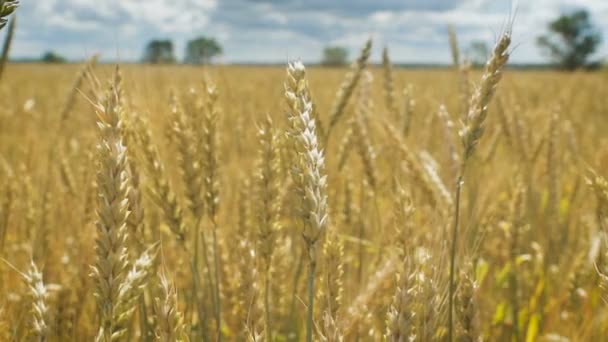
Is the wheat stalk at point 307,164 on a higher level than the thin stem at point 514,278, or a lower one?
higher

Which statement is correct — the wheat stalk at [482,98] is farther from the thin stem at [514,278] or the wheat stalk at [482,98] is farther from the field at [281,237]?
the thin stem at [514,278]

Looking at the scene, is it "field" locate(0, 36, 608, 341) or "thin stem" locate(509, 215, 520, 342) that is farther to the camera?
"thin stem" locate(509, 215, 520, 342)

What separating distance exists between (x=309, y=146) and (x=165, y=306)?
273 mm

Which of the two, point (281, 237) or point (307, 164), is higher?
point (307, 164)

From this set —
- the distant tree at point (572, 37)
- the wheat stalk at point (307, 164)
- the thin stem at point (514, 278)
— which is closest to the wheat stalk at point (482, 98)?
the wheat stalk at point (307, 164)

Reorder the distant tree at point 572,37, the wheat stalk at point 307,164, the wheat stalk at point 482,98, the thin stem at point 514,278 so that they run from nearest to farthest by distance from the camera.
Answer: the wheat stalk at point 307,164, the wheat stalk at point 482,98, the thin stem at point 514,278, the distant tree at point 572,37

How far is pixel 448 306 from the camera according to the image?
86 centimetres

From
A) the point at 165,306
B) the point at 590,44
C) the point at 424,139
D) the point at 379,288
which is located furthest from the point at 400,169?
the point at 590,44

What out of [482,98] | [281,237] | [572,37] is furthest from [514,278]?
[572,37]

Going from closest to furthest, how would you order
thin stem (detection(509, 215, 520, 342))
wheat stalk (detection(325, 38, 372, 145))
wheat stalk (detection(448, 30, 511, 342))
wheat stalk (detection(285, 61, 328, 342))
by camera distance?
wheat stalk (detection(285, 61, 328, 342)), wheat stalk (detection(448, 30, 511, 342)), wheat stalk (detection(325, 38, 372, 145)), thin stem (detection(509, 215, 520, 342))

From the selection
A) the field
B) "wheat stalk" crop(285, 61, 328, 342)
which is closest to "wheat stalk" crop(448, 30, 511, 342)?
the field

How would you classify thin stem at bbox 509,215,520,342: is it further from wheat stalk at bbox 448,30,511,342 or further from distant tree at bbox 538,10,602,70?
distant tree at bbox 538,10,602,70

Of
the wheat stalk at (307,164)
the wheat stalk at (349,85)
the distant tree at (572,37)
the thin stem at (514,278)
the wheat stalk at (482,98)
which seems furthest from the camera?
the distant tree at (572,37)

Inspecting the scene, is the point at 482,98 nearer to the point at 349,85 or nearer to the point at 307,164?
the point at 307,164
